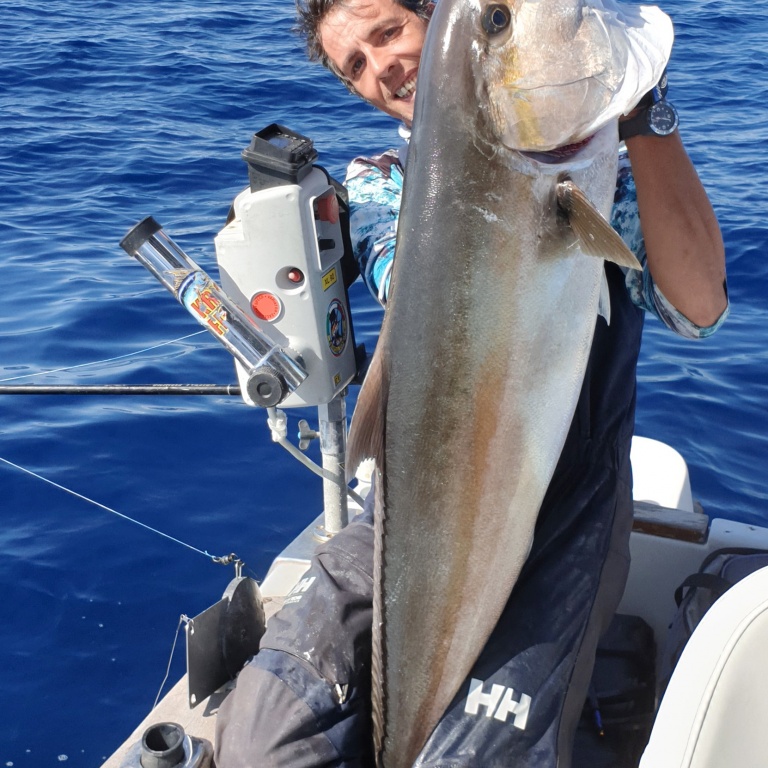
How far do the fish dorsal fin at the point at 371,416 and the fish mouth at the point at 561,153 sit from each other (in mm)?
473

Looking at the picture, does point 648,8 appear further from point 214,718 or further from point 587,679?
point 214,718

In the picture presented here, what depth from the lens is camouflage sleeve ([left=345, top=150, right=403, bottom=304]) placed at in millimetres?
2684

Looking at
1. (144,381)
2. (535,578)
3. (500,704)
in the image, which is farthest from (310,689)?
(144,381)

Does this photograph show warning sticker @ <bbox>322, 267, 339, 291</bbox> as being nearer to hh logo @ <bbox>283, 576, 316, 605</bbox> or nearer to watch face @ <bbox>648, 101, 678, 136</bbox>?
hh logo @ <bbox>283, 576, 316, 605</bbox>

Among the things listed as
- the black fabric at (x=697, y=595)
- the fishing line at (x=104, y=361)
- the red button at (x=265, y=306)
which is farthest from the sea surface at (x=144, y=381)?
the black fabric at (x=697, y=595)

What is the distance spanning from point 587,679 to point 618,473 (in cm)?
49

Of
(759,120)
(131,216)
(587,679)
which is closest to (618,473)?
(587,679)

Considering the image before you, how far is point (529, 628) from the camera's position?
2135mm

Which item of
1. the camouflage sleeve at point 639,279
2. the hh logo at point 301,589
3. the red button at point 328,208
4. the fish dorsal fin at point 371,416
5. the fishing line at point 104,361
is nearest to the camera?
the fish dorsal fin at point 371,416

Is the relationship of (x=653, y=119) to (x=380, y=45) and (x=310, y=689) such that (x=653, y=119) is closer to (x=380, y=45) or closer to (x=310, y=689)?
(x=380, y=45)

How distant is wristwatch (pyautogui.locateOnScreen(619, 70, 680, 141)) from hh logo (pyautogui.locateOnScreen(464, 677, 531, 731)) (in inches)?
47.3

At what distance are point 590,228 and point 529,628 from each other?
959 millimetres

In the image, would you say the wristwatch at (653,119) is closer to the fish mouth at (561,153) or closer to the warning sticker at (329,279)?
the fish mouth at (561,153)

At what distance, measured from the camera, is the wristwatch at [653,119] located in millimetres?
1778
